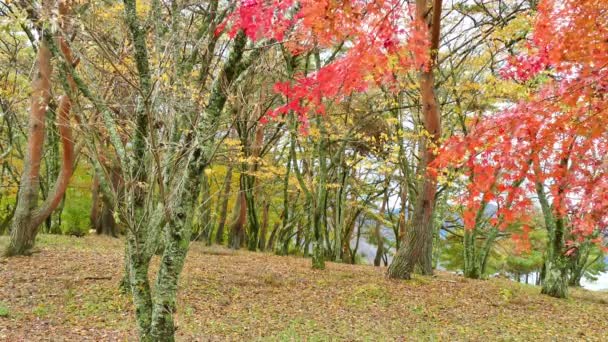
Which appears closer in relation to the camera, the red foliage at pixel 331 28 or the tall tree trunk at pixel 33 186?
the red foliage at pixel 331 28

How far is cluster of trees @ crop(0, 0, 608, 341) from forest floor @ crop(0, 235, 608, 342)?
2.97 ft

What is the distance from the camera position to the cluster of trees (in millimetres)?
4137

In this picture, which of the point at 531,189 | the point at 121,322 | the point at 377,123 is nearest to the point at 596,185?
the point at 531,189

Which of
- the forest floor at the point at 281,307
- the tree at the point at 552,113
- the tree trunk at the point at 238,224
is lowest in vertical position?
the forest floor at the point at 281,307

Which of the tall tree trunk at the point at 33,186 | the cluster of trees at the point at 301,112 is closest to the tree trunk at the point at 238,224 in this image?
the cluster of trees at the point at 301,112

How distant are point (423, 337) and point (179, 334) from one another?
357 centimetres

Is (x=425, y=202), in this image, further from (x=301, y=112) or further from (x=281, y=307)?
(x=281, y=307)

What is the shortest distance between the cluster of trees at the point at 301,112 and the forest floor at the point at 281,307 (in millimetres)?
905

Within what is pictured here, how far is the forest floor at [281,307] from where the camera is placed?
6.34 m

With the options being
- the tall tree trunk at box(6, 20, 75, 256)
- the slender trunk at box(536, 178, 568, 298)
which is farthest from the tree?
the tall tree trunk at box(6, 20, 75, 256)

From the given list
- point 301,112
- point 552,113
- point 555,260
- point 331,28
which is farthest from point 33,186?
point 555,260

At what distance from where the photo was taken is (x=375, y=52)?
604cm

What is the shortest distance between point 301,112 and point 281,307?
370 centimetres

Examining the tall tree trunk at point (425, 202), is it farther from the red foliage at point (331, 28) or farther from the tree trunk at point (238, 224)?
the tree trunk at point (238, 224)
